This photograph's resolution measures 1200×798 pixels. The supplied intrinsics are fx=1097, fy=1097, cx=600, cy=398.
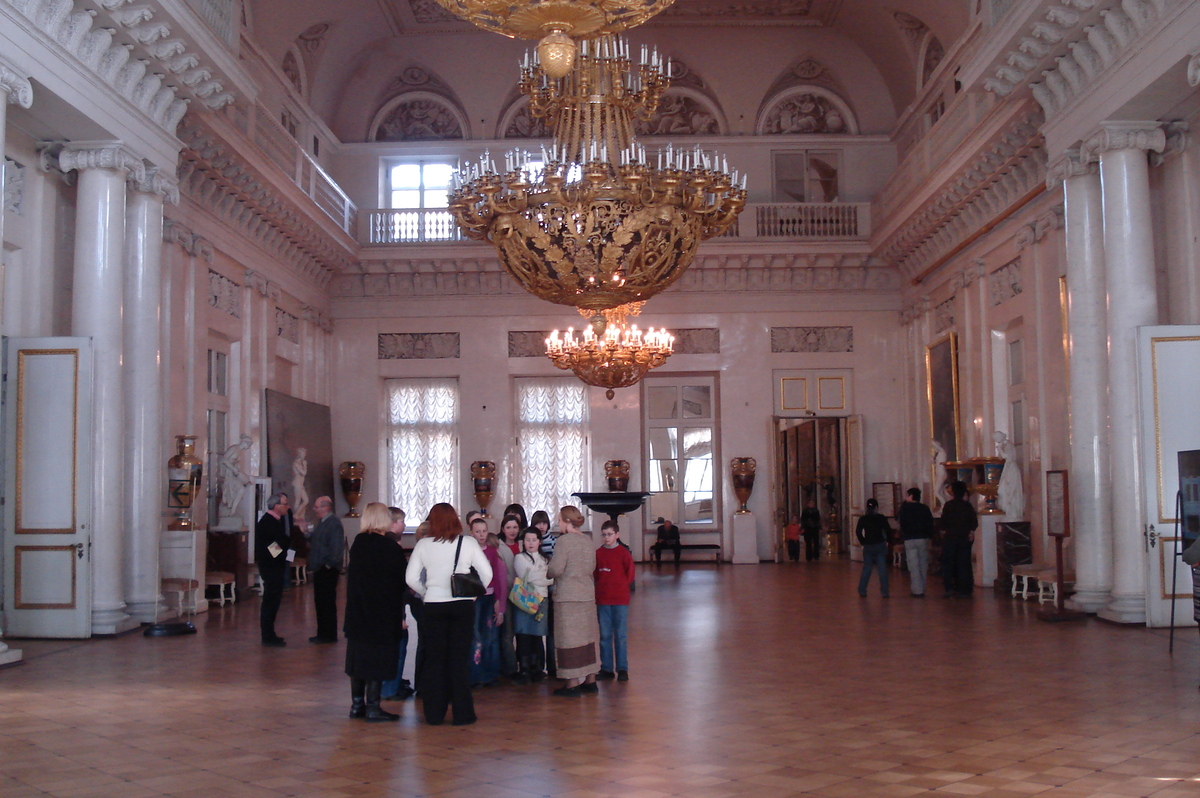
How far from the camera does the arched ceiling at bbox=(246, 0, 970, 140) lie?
17.4 m

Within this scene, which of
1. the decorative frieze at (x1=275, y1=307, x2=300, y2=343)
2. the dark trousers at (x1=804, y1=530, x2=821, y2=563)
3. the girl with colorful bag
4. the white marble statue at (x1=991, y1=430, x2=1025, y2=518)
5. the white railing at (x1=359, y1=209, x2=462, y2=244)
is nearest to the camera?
the girl with colorful bag

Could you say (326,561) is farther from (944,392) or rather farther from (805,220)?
(805,220)

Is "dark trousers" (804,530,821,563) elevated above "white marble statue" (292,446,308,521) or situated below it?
below

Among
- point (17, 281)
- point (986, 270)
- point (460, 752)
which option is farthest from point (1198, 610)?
point (17, 281)

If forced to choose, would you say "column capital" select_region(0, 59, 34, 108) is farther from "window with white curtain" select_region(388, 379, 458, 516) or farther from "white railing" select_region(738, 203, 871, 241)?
"white railing" select_region(738, 203, 871, 241)

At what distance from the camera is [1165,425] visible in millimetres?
8945

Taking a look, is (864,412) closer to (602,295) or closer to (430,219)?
(430,219)

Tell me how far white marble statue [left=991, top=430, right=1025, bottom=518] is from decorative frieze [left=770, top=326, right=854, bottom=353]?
626 cm

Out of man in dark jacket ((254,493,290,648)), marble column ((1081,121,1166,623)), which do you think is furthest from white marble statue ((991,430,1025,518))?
man in dark jacket ((254,493,290,648))

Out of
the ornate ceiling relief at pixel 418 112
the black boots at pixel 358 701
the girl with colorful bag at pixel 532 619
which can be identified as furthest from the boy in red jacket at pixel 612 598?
the ornate ceiling relief at pixel 418 112

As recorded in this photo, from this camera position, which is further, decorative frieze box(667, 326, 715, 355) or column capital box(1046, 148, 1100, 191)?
decorative frieze box(667, 326, 715, 355)

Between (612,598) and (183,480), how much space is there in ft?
19.4

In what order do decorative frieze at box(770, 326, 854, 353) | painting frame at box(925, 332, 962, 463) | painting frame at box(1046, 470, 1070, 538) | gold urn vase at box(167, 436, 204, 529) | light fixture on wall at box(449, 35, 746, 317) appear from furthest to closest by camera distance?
decorative frieze at box(770, 326, 854, 353), painting frame at box(925, 332, 962, 463), gold urn vase at box(167, 436, 204, 529), painting frame at box(1046, 470, 1070, 538), light fixture on wall at box(449, 35, 746, 317)

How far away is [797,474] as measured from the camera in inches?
804
